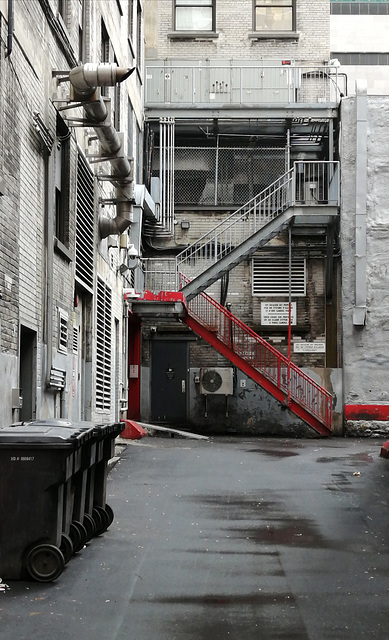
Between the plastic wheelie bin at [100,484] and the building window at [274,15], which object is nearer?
the plastic wheelie bin at [100,484]

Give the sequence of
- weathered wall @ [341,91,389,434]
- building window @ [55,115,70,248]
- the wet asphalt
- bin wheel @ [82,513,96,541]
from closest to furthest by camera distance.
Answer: the wet asphalt → bin wheel @ [82,513,96,541] → building window @ [55,115,70,248] → weathered wall @ [341,91,389,434]

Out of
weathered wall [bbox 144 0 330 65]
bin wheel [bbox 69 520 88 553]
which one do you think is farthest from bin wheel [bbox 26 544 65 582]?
weathered wall [bbox 144 0 330 65]

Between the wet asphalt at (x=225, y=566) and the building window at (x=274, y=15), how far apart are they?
60.2 ft

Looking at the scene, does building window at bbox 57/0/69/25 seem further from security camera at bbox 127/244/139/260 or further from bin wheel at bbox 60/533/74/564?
bin wheel at bbox 60/533/74/564

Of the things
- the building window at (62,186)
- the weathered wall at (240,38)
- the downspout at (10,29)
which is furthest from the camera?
the weathered wall at (240,38)

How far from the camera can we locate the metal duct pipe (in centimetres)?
1306

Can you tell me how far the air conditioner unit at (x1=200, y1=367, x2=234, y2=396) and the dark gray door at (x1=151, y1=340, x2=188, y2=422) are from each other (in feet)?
3.87

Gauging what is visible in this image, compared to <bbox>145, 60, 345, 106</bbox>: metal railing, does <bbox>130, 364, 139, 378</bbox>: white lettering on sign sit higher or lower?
lower

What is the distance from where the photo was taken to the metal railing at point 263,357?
80.3 ft

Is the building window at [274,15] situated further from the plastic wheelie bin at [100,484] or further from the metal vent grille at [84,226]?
the plastic wheelie bin at [100,484]

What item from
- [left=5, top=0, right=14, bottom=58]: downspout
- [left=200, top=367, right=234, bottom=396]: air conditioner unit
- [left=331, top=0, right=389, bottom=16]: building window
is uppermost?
[left=331, top=0, right=389, bottom=16]: building window

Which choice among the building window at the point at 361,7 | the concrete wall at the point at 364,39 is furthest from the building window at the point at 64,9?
the building window at the point at 361,7

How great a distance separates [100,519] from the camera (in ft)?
29.2

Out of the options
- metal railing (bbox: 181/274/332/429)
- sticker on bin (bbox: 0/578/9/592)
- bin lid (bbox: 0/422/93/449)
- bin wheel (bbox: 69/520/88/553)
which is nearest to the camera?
sticker on bin (bbox: 0/578/9/592)
